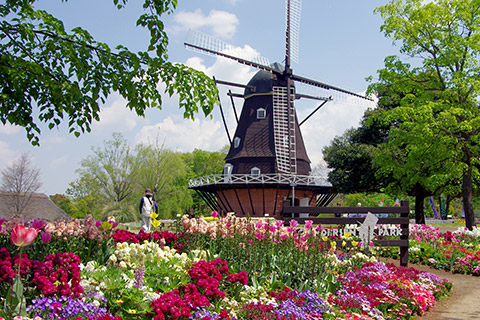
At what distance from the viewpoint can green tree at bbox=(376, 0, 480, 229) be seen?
618 inches

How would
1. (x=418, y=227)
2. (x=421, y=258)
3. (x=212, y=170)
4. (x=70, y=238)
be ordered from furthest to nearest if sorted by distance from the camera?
(x=212, y=170)
(x=418, y=227)
(x=421, y=258)
(x=70, y=238)

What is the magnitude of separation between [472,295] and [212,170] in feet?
171

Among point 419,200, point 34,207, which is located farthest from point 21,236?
point 34,207

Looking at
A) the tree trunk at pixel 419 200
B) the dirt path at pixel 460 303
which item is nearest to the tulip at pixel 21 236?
the dirt path at pixel 460 303

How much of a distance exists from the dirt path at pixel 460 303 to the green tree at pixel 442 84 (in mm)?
7001

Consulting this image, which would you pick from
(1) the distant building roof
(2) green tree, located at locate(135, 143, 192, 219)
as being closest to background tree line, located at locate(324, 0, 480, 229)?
(1) the distant building roof

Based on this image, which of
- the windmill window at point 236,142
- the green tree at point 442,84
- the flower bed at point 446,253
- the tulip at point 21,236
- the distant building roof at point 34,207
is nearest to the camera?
the tulip at point 21,236

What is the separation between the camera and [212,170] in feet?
196

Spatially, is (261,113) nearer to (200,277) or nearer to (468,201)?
(468,201)

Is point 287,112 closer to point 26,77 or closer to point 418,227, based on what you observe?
point 418,227

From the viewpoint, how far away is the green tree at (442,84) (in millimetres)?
15695

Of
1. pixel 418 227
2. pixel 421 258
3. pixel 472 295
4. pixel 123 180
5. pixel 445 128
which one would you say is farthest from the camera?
pixel 123 180

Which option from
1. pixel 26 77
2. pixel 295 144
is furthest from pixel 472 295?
pixel 295 144

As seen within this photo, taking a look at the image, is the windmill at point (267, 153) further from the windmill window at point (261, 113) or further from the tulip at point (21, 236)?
the tulip at point (21, 236)
